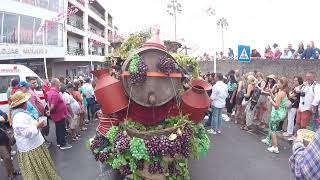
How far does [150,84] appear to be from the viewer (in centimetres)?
555

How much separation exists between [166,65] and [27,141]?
251 cm

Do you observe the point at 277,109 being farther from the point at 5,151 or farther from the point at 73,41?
the point at 73,41

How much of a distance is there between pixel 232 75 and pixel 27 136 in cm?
957

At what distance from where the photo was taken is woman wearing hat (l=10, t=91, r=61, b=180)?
18.2 ft

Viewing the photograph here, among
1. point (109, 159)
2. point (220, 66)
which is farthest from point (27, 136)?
point (220, 66)

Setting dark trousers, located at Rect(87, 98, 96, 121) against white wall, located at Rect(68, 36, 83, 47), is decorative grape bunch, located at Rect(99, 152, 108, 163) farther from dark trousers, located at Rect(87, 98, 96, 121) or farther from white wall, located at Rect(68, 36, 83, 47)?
white wall, located at Rect(68, 36, 83, 47)

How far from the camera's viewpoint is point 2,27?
75.6 ft

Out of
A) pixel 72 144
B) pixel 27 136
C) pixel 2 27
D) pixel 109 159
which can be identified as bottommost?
pixel 72 144

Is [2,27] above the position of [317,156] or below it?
above

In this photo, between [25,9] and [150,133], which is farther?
[25,9]

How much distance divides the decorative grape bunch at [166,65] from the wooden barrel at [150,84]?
0.06 m

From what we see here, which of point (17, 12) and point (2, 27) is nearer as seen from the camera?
point (2, 27)

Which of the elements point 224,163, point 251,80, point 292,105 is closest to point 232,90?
point 251,80

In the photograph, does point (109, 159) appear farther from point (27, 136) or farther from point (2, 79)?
point (2, 79)
